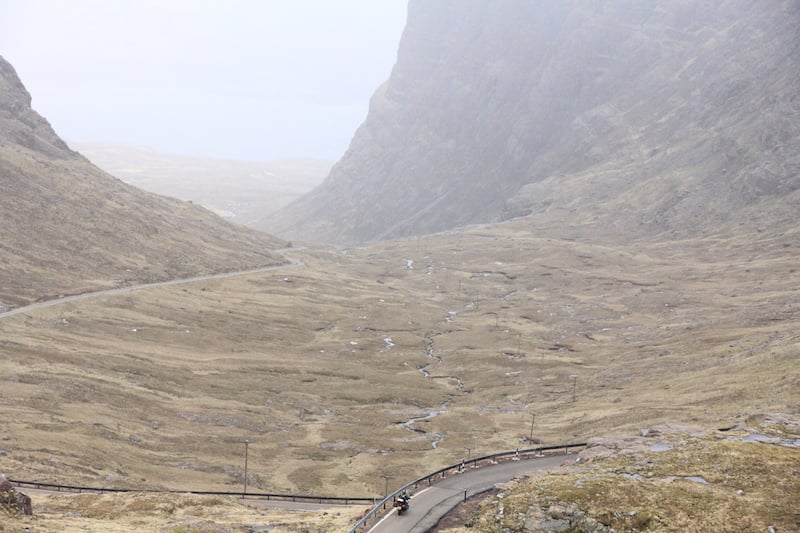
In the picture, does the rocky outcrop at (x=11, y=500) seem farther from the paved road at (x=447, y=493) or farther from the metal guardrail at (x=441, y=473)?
the paved road at (x=447, y=493)

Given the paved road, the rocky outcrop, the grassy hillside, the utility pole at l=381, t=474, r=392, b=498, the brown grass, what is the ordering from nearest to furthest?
the paved road, the rocky outcrop, the utility pole at l=381, t=474, r=392, b=498, the brown grass, the grassy hillside

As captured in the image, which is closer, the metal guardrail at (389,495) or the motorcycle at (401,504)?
the motorcycle at (401,504)

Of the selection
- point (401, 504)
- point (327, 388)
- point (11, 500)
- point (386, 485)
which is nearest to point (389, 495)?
point (401, 504)

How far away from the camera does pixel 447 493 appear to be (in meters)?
57.2

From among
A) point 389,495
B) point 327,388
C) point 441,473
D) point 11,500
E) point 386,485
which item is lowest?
point 386,485

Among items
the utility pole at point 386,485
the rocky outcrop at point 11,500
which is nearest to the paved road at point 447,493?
the rocky outcrop at point 11,500

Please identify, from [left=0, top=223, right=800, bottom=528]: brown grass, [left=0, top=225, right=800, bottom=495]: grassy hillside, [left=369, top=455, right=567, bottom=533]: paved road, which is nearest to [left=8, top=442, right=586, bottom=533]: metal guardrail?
[left=369, top=455, right=567, bottom=533]: paved road

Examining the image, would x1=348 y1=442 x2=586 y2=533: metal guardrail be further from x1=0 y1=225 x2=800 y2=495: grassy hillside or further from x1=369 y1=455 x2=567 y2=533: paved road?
x1=0 y1=225 x2=800 y2=495: grassy hillside

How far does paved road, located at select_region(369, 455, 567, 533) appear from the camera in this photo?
5066cm

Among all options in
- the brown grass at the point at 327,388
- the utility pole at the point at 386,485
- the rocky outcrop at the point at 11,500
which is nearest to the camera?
the rocky outcrop at the point at 11,500

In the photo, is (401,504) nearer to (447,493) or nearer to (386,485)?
(447,493)

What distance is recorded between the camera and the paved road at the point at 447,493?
5066cm

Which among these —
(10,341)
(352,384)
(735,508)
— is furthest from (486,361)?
(735,508)

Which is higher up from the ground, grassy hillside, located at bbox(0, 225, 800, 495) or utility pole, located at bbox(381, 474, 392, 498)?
grassy hillside, located at bbox(0, 225, 800, 495)
